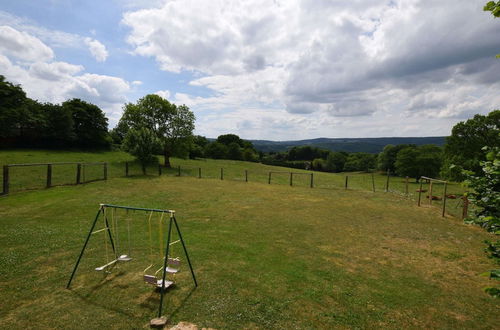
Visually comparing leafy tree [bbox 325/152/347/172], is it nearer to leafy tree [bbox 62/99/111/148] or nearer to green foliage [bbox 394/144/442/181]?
green foliage [bbox 394/144/442/181]

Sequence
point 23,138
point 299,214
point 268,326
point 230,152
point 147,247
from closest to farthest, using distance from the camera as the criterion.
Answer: point 268,326 → point 147,247 → point 299,214 → point 23,138 → point 230,152

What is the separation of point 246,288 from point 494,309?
20.2 feet

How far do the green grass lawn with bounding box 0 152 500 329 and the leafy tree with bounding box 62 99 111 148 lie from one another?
1474 inches

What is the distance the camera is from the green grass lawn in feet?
18.2

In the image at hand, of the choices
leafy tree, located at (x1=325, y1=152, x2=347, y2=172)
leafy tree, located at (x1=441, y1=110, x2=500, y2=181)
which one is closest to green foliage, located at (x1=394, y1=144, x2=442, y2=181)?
leafy tree, located at (x1=441, y1=110, x2=500, y2=181)

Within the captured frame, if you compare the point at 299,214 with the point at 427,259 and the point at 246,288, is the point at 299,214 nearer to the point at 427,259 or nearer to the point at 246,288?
the point at 427,259

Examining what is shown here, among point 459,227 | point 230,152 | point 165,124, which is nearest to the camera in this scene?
point 459,227

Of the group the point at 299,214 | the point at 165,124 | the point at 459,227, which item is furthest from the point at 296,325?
the point at 165,124

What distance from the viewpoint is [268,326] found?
5211mm

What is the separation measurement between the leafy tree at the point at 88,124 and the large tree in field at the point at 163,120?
46.4ft

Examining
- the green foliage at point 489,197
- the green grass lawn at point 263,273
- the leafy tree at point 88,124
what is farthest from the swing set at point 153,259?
the leafy tree at point 88,124

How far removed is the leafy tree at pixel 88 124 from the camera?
45.8 meters

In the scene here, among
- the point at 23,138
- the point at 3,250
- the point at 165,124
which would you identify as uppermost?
the point at 165,124

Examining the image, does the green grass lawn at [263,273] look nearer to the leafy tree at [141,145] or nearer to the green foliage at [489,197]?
the green foliage at [489,197]
